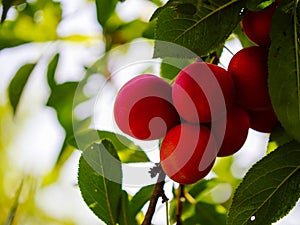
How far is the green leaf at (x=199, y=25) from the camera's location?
0.94m

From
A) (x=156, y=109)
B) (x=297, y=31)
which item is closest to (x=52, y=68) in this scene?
(x=156, y=109)

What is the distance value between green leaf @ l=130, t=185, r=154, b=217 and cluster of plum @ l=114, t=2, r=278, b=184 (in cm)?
29

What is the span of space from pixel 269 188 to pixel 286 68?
191 mm

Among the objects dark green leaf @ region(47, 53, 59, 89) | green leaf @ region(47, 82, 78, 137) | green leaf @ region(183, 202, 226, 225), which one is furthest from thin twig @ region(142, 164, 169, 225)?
dark green leaf @ region(47, 53, 59, 89)

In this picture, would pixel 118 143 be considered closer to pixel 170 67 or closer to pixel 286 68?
pixel 170 67

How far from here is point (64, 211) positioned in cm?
188

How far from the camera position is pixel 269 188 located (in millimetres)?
943

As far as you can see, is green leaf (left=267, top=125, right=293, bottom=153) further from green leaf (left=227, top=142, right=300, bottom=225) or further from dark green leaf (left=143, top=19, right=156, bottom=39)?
dark green leaf (left=143, top=19, right=156, bottom=39)

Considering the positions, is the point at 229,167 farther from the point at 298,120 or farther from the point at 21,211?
the point at 298,120

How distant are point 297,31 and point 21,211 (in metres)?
0.91

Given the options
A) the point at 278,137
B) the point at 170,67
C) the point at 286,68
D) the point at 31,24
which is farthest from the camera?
the point at 31,24

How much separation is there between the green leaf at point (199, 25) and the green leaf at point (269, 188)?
18 cm

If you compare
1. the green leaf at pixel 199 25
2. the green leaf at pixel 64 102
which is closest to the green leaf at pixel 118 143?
the green leaf at pixel 64 102

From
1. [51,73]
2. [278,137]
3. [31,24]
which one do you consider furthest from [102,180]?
[31,24]
